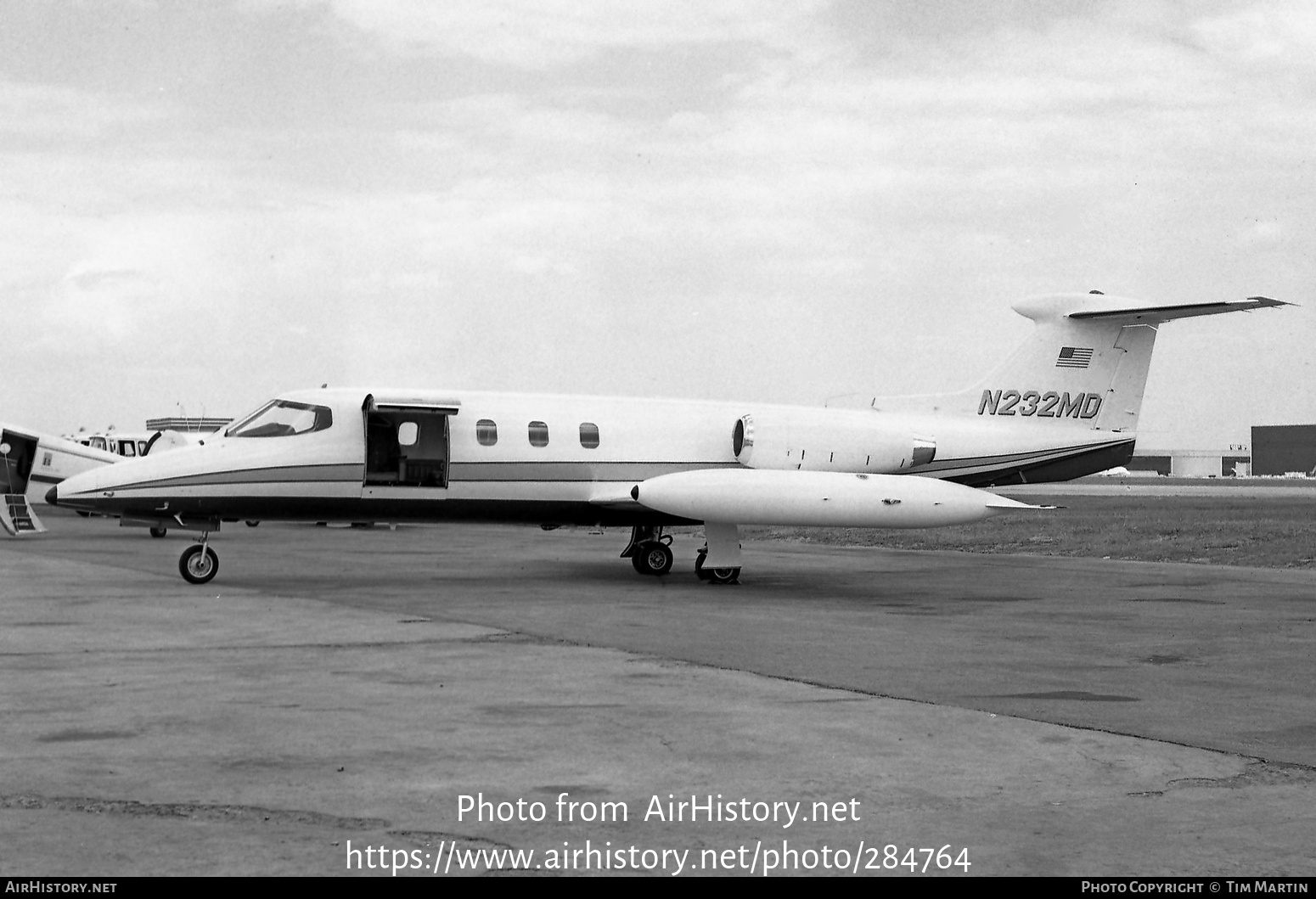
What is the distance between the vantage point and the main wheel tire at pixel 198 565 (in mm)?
20391

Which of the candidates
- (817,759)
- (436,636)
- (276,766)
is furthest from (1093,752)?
(436,636)

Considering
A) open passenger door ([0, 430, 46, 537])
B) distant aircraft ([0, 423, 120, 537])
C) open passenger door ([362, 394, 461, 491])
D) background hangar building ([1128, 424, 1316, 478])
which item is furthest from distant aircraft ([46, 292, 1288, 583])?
background hangar building ([1128, 424, 1316, 478])

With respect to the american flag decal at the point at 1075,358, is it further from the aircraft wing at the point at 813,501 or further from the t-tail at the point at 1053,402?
the aircraft wing at the point at 813,501

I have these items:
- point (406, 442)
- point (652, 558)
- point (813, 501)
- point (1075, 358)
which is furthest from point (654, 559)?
point (1075, 358)

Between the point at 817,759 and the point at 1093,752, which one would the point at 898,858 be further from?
the point at 1093,752

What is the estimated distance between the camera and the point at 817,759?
26.1 ft

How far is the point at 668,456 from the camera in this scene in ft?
76.2

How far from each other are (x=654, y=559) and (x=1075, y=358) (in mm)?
8086

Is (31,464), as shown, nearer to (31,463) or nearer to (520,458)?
(31,463)

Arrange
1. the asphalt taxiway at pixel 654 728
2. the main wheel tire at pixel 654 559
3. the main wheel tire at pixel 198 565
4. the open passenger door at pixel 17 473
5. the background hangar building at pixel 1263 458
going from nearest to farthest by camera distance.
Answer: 1. the asphalt taxiway at pixel 654 728
2. the main wheel tire at pixel 198 565
3. the main wheel tire at pixel 654 559
4. the open passenger door at pixel 17 473
5. the background hangar building at pixel 1263 458

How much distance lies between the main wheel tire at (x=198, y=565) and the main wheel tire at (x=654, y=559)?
6972 mm

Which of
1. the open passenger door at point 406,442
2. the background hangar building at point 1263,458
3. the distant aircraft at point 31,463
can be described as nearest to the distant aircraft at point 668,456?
the open passenger door at point 406,442

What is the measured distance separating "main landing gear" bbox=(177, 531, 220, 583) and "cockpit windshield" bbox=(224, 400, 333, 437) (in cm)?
169

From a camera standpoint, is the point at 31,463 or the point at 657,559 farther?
the point at 31,463
